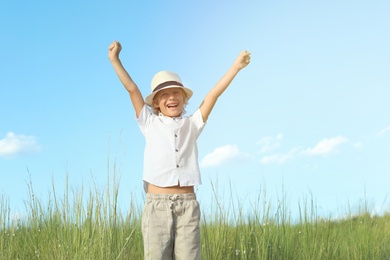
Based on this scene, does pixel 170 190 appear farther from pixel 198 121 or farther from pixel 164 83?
pixel 164 83

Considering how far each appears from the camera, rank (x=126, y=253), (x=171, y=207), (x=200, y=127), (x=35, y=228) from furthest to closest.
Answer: (x=35, y=228), (x=126, y=253), (x=200, y=127), (x=171, y=207)

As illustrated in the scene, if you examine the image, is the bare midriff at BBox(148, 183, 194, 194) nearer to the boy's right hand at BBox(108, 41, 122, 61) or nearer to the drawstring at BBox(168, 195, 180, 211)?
the drawstring at BBox(168, 195, 180, 211)

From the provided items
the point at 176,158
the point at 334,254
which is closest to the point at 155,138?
the point at 176,158

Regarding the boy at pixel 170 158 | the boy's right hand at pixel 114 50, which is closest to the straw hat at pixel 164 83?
Answer: the boy at pixel 170 158

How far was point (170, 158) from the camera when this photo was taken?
316cm

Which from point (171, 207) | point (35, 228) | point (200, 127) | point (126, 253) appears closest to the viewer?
point (171, 207)

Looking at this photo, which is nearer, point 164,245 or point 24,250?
point 164,245

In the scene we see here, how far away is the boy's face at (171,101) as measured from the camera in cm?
329

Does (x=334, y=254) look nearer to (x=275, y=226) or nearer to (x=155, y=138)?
(x=275, y=226)

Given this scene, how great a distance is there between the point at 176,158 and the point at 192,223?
394 mm

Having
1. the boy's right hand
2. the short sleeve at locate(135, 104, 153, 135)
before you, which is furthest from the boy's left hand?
the boy's right hand

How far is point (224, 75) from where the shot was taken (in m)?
3.25

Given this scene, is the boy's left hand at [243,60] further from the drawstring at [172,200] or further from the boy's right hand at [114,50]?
the drawstring at [172,200]

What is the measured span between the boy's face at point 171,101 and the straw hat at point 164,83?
33 millimetres
